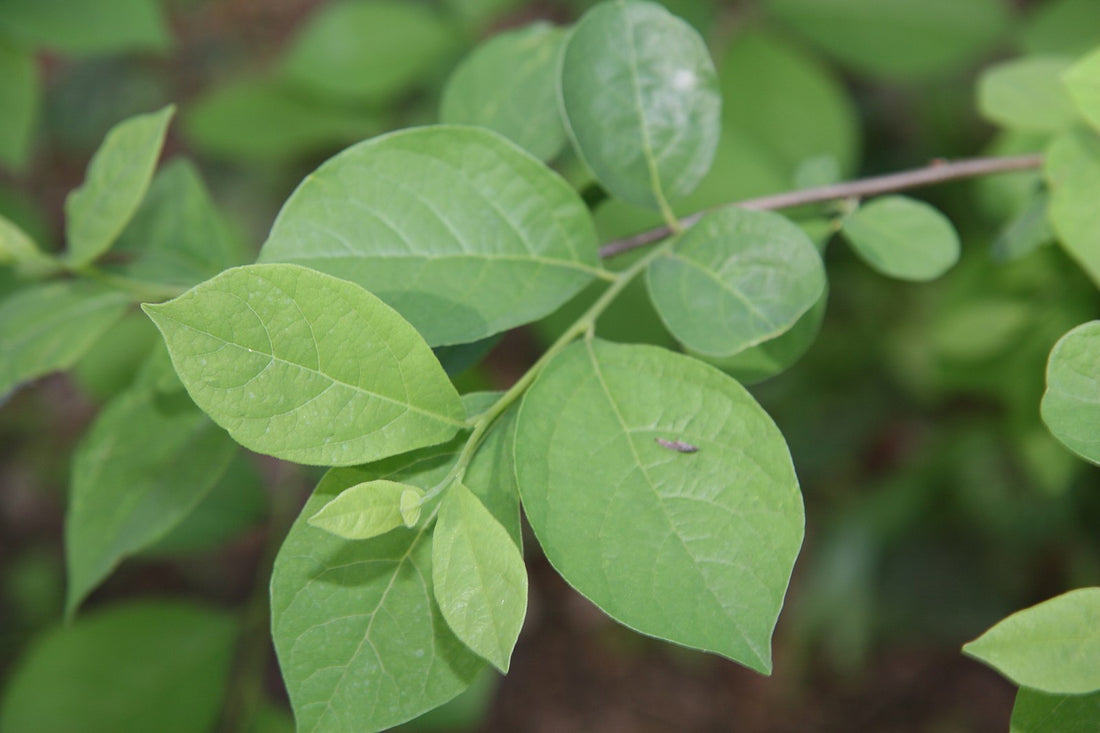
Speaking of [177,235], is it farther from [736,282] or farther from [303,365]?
[736,282]

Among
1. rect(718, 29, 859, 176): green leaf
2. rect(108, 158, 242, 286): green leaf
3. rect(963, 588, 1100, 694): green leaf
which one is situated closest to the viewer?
rect(963, 588, 1100, 694): green leaf

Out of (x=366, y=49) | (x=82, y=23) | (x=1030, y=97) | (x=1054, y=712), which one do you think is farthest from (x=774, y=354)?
(x=366, y=49)

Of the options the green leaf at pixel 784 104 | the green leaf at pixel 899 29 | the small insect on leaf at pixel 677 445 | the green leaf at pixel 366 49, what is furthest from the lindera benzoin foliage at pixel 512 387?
the green leaf at pixel 366 49

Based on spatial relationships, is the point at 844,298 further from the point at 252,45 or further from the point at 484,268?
the point at 252,45

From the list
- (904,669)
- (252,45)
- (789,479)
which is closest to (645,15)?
(789,479)

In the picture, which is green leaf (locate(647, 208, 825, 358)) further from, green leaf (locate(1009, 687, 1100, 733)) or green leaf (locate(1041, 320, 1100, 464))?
green leaf (locate(1009, 687, 1100, 733))

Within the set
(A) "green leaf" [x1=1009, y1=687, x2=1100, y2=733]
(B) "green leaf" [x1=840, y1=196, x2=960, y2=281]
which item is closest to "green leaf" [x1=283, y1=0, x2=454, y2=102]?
(B) "green leaf" [x1=840, y1=196, x2=960, y2=281]
